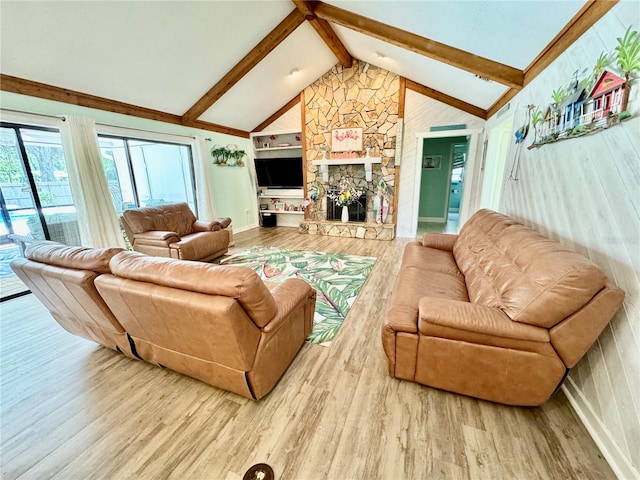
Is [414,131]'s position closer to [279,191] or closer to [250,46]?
[250,46]

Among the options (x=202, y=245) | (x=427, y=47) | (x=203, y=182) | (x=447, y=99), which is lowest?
(x=202, y=245)

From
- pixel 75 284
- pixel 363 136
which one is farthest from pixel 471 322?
pixel 363 136

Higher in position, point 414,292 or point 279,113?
point 279,113

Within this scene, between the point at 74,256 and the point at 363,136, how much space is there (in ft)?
16.3

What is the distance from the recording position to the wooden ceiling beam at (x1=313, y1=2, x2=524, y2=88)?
9.28 feet

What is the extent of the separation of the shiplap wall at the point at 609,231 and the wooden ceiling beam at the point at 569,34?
0.05m

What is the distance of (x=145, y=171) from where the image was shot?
4.70 meters

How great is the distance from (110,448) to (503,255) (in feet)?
8.85

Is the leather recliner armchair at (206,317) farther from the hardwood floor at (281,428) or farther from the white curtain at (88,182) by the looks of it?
the white curtain at (88,182)

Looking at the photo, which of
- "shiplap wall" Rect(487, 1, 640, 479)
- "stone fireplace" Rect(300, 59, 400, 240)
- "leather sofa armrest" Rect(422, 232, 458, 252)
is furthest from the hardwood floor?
"stone fireplace" Rect(300, 59, 400, 240)

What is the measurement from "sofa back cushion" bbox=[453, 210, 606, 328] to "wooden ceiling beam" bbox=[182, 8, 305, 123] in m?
3.89

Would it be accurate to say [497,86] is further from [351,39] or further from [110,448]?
[110,448]

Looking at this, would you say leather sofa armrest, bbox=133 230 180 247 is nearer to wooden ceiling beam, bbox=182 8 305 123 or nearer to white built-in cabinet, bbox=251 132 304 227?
wooden ceiling beam, bbox=182 8 305 123

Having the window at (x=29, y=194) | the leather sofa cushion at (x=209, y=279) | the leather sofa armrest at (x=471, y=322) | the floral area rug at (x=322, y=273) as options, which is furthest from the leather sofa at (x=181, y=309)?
the window at (x=29, y=194)
